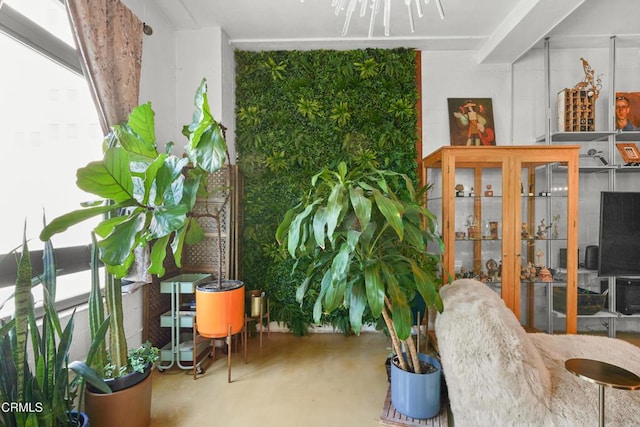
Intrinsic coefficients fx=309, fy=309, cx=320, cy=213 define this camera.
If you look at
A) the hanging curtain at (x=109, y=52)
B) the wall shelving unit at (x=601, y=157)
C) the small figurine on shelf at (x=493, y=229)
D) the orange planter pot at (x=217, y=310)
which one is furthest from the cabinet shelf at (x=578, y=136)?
the hanging curtain at (x=109, y=52)

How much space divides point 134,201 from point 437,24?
2974 mm

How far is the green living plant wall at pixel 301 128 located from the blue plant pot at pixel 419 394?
1.31 metres

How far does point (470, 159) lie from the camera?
2.71m

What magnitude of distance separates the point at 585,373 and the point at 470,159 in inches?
73.1

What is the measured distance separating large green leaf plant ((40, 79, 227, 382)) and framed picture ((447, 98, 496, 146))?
257cm

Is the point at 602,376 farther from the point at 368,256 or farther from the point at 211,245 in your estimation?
the point at 211,245

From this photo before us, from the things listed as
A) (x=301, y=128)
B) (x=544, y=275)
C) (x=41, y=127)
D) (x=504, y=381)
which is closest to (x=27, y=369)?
(x=41, y=127)

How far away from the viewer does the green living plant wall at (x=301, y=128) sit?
10.5ft

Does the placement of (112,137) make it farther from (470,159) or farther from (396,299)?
(470,159)

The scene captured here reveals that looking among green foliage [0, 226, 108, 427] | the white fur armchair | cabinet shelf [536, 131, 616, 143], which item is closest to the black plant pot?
green foliage [0, 226, 108, 427]

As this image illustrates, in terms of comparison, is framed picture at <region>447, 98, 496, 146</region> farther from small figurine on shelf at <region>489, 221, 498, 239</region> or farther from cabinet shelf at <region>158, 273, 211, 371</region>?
cabinet shelf at <region>158, 273, 211, 371</region>

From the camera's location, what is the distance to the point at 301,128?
3.25 m

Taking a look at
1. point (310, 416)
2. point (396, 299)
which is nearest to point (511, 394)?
point (396, 299)

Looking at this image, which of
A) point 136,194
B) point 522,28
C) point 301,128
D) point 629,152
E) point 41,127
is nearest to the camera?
point 136,194
